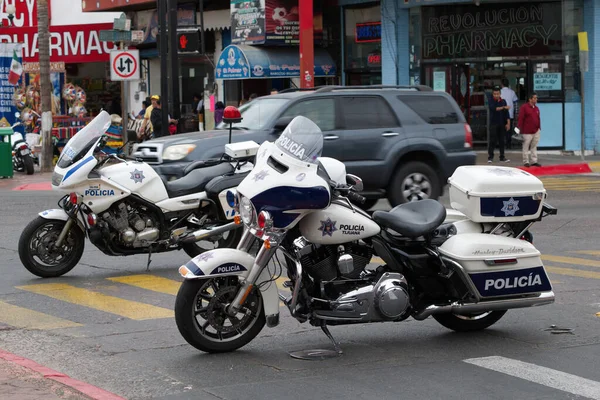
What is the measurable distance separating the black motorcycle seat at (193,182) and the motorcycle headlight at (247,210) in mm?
4078

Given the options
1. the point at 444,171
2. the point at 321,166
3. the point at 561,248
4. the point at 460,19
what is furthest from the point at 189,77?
the point at 321,166

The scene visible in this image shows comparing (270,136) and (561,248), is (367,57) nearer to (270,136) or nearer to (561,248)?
(270,136)

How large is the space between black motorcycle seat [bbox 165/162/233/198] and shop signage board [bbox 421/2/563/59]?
18919mm

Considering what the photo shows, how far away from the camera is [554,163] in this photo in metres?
26.4

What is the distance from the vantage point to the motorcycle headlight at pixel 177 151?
15.0 meters

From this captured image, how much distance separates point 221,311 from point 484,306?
76.8 inches

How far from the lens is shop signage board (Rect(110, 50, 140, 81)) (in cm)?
2358

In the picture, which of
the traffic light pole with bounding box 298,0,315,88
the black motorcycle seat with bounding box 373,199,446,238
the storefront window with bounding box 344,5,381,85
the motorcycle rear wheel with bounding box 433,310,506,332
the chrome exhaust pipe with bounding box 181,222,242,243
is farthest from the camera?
the storefront window with bounding box 344,5,381,85

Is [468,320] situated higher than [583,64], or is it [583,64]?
[583,64]

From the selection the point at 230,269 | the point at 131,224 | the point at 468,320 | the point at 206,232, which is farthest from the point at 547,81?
the point at 230,269

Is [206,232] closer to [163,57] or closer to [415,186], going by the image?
[415,186]

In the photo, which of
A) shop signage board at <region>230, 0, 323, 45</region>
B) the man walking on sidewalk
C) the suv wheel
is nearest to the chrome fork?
the suv wheel

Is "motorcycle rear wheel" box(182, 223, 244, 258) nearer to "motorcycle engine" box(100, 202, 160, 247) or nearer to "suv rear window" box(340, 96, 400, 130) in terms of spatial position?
"motorcycle engine" box(100, 202, 160, 247)

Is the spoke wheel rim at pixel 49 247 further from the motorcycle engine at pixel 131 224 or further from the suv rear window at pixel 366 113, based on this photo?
the suv rear window at pixel 366 113
